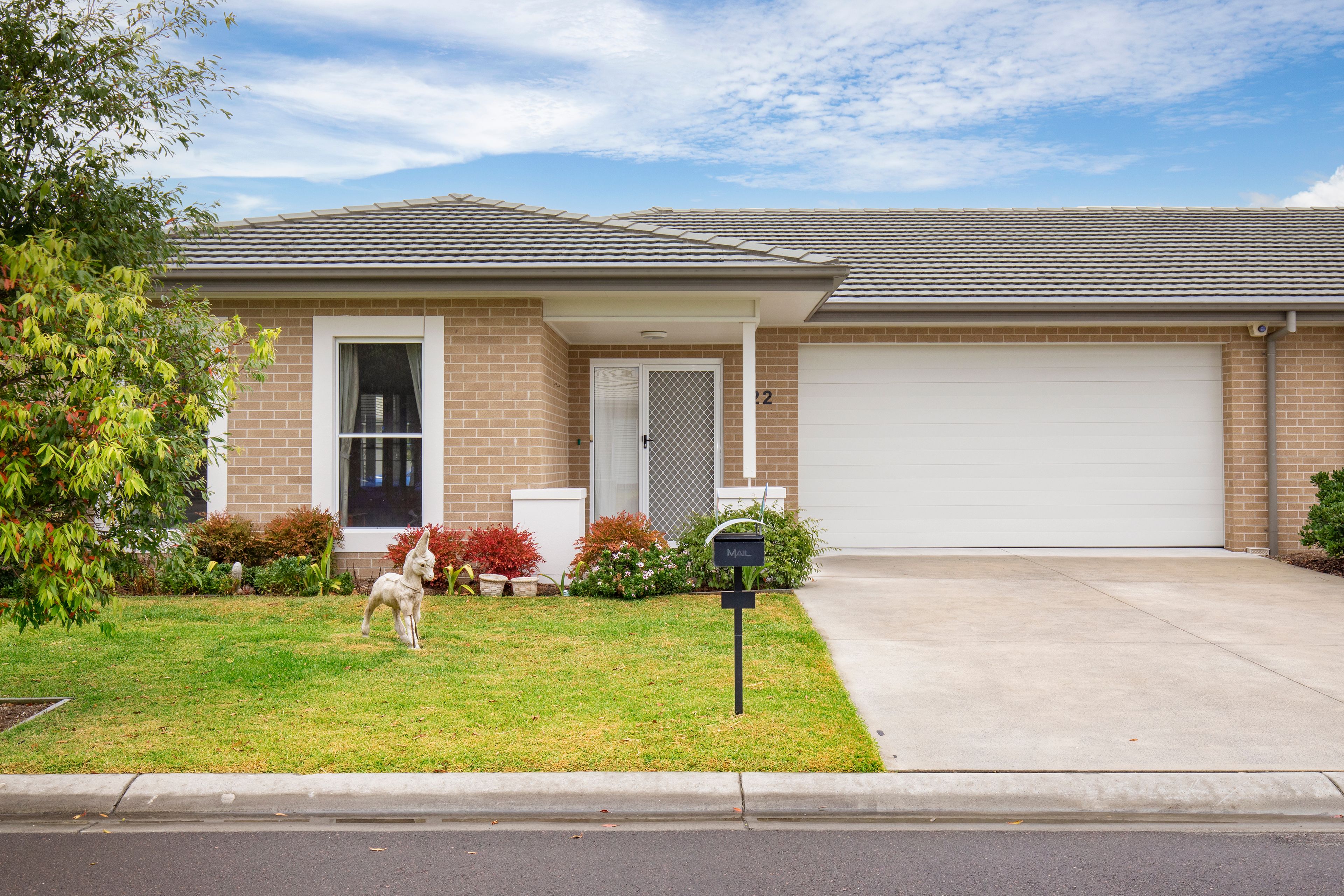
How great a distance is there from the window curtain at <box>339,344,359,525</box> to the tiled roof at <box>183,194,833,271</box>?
1137 millimetres

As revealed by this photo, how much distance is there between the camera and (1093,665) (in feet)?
20.9

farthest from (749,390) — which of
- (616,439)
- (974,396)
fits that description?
(974,396)

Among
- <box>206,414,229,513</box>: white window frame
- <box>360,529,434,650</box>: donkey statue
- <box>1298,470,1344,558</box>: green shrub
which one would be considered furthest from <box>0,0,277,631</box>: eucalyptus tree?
<box>1298,470,1344,558</box>: green shrub

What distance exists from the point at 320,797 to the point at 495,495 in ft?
20.4

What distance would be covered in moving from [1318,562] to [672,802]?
10758mm

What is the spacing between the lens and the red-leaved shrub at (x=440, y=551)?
31.4 ft

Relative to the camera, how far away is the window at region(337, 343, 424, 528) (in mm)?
10312

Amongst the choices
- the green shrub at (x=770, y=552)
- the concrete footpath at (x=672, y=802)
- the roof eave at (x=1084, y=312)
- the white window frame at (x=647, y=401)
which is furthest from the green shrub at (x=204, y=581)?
the roof eave at (x=1084, y=312)

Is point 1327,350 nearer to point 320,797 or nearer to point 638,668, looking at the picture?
point 638,668

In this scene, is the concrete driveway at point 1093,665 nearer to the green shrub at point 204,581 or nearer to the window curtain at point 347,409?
the window curtain at point 347,409

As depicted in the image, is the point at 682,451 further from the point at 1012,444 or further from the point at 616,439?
the point at 1012,444

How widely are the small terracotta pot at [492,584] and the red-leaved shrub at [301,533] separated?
180cm

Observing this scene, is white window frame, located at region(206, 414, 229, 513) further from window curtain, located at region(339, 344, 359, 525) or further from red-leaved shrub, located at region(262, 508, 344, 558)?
window curtain, located at region(339, 344, 359, 525)

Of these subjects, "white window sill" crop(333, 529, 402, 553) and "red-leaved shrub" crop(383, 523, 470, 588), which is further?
"white window sill" crop(333, 529, 402, 553)
